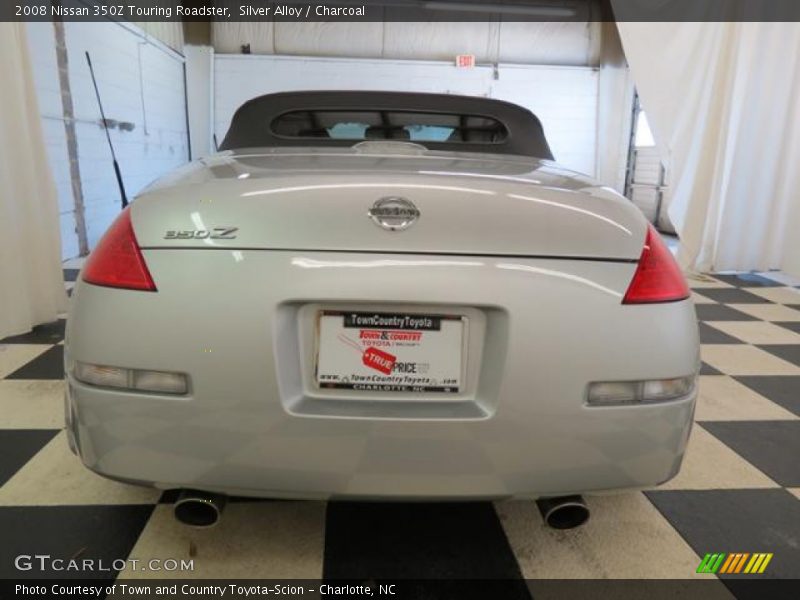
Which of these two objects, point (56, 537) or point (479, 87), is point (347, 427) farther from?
point (479, 87)

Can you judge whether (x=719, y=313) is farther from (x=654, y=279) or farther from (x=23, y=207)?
(x=23, y=207)

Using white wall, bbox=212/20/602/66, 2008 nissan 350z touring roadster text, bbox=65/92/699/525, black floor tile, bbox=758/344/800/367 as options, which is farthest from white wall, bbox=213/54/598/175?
2008 nissan 350z touring roadster text, bbox=65/92/699/525

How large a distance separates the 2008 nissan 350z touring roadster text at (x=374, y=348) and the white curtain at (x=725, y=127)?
440 centimetres

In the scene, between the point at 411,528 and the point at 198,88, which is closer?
the point at 411,528

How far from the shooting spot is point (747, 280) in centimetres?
472

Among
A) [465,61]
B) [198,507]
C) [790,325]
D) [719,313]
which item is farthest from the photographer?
[465,61]

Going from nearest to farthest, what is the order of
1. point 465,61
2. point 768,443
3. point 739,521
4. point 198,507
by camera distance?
point 198,507, point 739,521, point 768,443, point 465,61

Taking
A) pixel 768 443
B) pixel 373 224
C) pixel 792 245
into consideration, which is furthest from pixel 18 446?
pixel 792 245

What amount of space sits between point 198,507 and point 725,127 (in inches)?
197

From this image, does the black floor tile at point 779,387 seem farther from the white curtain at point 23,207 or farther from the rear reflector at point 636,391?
the white curtain at point 23,207

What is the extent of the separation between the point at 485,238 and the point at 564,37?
412 inches

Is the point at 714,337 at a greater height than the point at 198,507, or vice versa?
the point at 198,507

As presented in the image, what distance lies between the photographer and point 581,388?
99 centimetres

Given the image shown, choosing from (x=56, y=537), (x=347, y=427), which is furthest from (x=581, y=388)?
(x=56, y=537)
